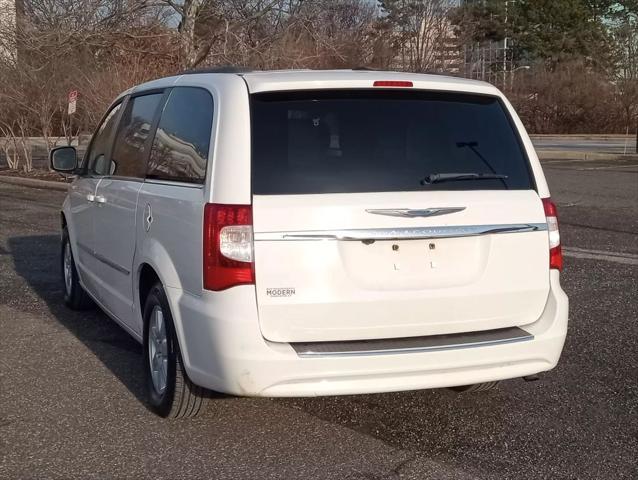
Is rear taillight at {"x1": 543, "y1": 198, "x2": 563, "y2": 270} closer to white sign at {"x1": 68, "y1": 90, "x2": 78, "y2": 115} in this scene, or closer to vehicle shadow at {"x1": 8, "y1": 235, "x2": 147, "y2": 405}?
vehicle shadow at {"x1": 8, "y1": 235, "x2": 147, "y2": 405}

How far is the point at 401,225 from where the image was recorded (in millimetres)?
4297

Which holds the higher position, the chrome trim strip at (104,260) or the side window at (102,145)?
the side window at (102,145)

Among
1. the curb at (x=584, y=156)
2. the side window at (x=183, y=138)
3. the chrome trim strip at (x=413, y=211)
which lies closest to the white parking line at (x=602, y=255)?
the chrome trim strip at (x=413, y=211)

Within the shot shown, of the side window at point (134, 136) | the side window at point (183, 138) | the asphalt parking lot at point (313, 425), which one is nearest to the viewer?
the asphalt parking lot at point (313, 425)

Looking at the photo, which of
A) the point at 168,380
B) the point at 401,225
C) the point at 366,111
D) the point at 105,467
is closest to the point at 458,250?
the point at 401,225

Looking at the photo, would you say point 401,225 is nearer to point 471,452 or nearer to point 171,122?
point 471,452

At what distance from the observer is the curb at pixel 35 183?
20680 millimetres

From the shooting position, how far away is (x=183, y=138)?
16.0ft

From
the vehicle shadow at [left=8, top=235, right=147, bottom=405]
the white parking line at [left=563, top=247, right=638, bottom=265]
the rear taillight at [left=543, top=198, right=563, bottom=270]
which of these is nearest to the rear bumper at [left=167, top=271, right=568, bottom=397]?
the rear taillight at [left=543, top=198, right=563, bottom=270]

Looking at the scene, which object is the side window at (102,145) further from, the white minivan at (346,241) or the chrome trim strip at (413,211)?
the chrome trim strip at (413,211)

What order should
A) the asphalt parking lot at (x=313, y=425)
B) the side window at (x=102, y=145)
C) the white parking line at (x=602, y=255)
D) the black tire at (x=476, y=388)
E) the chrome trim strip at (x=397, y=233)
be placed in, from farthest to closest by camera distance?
the white parking line at (x=602, y=255) → the side window at (x=102, y=145) → the black tire at (x=476, y=388) → the asphalt parking lot at (x=313, y=425) → the chrome trim strip at (x=397, y=233)

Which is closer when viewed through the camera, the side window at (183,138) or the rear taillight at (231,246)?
the rear taillight at (231,246)

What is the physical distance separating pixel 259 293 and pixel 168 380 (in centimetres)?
95

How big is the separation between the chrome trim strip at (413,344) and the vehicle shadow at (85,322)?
1483 millimetres
